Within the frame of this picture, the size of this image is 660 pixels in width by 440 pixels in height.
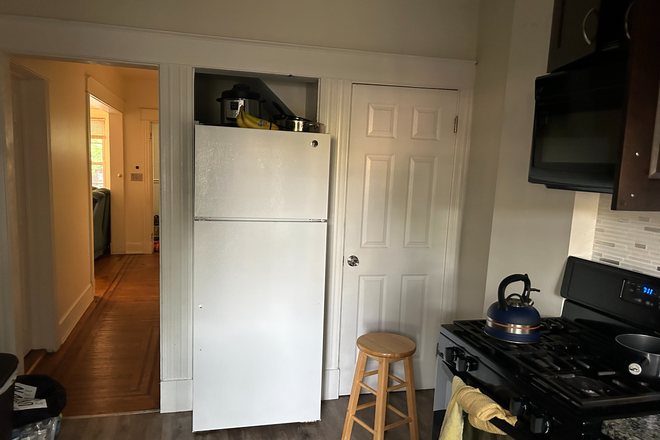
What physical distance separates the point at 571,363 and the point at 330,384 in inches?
66.6

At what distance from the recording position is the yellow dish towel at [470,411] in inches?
46.8

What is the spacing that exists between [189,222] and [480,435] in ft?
5.87

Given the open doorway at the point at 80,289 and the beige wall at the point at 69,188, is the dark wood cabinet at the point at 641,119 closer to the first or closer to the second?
the open doorway at the point at 80,289

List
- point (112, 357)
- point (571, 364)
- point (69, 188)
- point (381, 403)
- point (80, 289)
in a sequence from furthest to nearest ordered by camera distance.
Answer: point (80, 289) → point (69, 188) → point (112, 357) → point (381, 403) → point (571, 364)

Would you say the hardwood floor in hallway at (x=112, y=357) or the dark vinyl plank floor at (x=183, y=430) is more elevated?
the hardwood floor in hallway at (x=112, y=357)

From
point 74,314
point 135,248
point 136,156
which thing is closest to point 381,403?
point 74,314

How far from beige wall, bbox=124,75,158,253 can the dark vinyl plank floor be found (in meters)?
4.63

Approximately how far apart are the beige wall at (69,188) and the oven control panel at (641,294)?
10.7 feet

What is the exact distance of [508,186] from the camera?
2.15m

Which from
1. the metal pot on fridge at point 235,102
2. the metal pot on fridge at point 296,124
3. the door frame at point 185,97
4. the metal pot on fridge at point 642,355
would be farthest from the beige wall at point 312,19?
the metal pot on fridge at point 642,355

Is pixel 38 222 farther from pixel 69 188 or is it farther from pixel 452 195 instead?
pixel 452 195

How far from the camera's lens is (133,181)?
660cm

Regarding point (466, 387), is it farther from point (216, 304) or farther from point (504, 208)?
point (216, 304)

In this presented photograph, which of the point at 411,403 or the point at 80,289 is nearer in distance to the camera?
the point at 411,403
